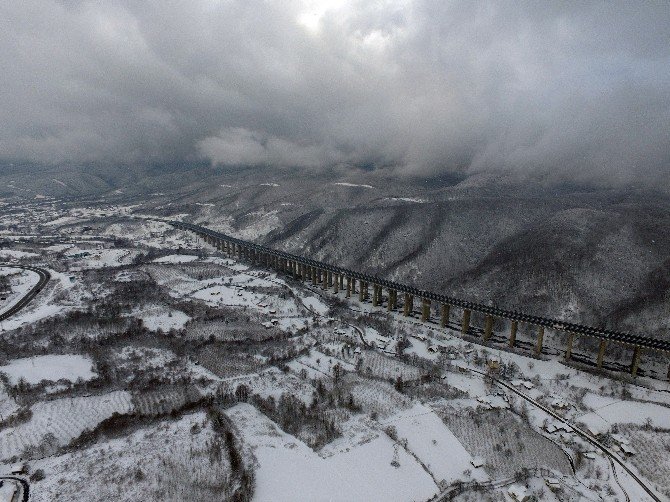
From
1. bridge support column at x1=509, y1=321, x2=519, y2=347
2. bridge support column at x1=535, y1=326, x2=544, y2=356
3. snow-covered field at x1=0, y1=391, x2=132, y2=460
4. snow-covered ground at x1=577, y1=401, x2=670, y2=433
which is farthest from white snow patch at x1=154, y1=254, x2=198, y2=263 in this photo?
snow-covered ground at x1=577, y1=401, x2=670, y2=433

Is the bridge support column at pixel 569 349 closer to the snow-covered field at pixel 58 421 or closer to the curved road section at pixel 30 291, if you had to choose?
the snow-covered field at pixel 58 421

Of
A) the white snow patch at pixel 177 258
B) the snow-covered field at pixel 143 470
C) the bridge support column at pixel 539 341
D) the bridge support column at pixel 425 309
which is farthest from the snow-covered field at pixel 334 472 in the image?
the white snow patch at pixel 177 258

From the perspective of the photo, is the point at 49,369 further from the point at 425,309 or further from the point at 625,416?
the point at 625,416

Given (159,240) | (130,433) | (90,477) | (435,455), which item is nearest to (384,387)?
(435,455)

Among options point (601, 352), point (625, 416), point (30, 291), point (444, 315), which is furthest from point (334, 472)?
point (30, 291)

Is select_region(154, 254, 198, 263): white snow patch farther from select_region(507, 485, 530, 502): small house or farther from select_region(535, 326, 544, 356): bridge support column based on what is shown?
select_region(507, 485, 530, 502): small house

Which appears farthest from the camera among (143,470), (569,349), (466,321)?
(466,321)
